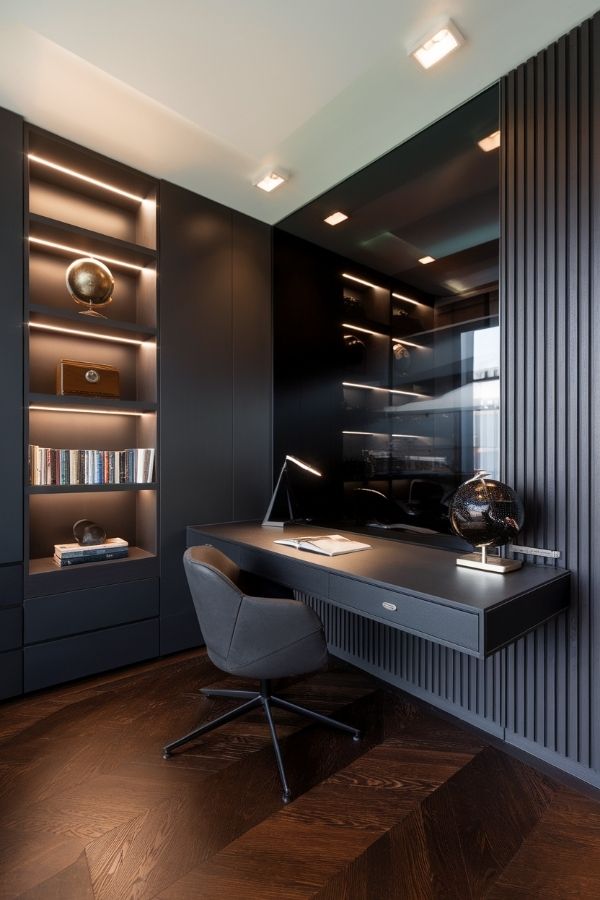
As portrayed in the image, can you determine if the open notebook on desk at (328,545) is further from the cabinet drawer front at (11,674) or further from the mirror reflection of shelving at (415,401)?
the cabinet drawer front at (11,674)

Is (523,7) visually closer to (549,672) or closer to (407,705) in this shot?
(549,672)

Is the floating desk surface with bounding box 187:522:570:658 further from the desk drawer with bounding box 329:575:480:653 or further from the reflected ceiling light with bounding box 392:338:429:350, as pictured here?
the reflected ceiling light with bounding box 392:338:429:350

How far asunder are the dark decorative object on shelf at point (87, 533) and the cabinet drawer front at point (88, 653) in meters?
0.50

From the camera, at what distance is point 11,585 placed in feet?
7.67

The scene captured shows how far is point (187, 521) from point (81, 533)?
24.7 inches

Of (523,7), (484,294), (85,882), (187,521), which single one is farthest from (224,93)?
(85,882)

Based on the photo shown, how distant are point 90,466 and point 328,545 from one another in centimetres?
145

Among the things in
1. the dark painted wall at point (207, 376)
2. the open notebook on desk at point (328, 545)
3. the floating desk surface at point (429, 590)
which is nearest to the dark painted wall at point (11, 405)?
the dark painted wall at point (207, 376)

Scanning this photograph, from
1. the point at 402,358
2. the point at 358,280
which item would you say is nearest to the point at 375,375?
the point at 402,358

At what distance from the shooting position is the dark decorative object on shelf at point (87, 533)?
266 centimetres

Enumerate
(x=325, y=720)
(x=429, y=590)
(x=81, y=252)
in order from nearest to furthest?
(x=429, y=590) → (x=325, y=720) → (x=81, y=252)

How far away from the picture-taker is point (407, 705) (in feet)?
7.60

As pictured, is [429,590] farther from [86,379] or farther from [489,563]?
[86,379]

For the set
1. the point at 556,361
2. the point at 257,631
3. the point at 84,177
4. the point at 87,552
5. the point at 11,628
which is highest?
the point at 84,177
